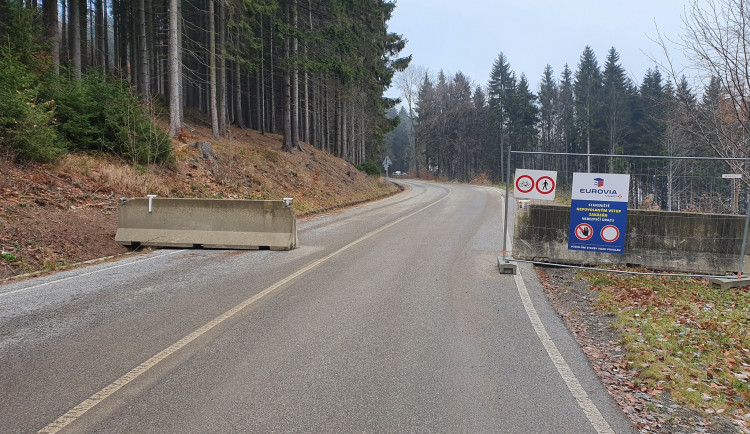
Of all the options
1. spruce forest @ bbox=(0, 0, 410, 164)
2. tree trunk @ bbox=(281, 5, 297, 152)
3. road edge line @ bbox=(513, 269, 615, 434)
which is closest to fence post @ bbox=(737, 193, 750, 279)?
road edge line @ bbox=(513, 269, 615, 434)

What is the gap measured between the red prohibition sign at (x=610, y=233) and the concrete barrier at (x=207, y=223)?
21.4 ft

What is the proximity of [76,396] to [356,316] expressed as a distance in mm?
3050

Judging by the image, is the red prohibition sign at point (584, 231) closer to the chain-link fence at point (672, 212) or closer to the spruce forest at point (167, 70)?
the chain-link fence at point (672, 212)

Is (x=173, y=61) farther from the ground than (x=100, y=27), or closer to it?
closer to it

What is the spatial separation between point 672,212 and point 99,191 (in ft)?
46.0

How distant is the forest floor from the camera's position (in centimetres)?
912

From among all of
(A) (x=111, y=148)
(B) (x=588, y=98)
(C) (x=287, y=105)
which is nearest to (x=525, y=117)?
(B) (x=588, y=98)

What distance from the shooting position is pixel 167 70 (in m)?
30.4

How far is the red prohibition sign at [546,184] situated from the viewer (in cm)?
860

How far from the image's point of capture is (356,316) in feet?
19.1

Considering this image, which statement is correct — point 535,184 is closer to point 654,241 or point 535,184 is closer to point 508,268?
point 508,268

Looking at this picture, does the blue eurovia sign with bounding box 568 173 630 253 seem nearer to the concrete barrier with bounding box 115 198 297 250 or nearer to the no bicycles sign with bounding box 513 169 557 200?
the no bicycles sign with bounding box 513 169 557 200

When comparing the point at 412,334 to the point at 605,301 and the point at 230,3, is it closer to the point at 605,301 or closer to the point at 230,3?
the point at 605,301

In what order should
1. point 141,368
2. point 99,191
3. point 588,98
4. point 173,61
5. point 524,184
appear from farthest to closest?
point 588,98
point 173,61
point 99,191
point 524,184
point 141,368
